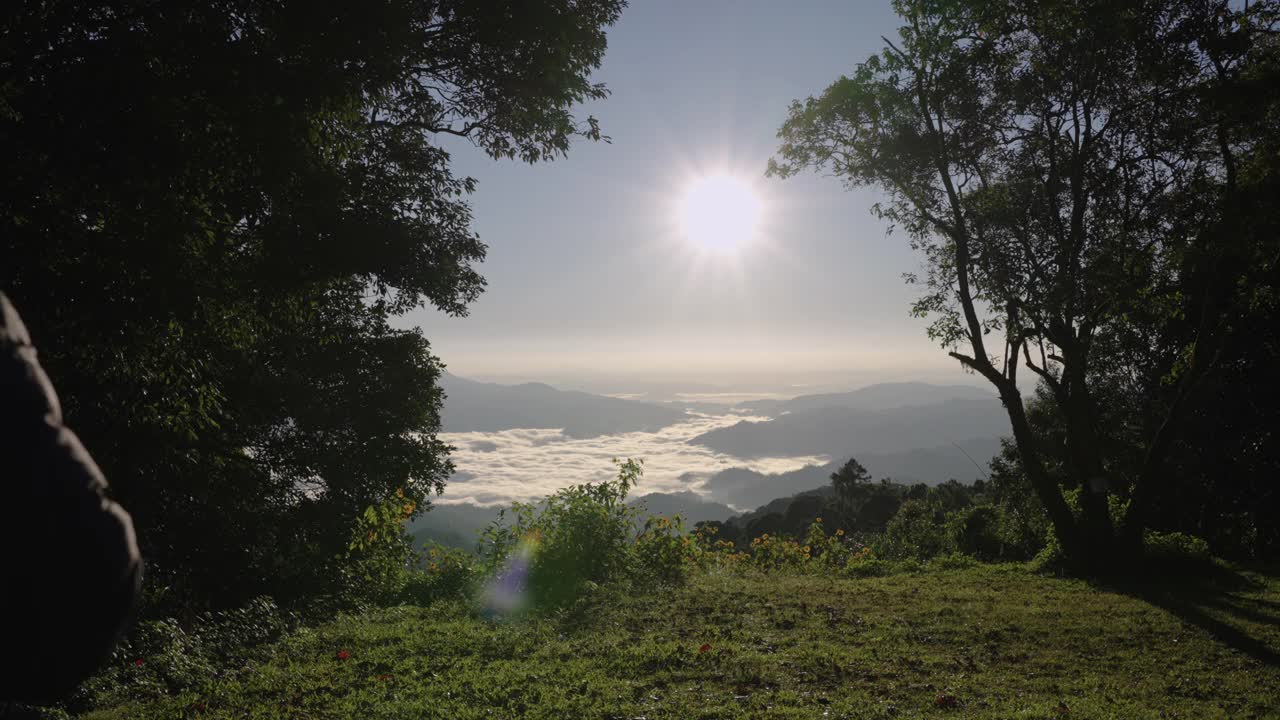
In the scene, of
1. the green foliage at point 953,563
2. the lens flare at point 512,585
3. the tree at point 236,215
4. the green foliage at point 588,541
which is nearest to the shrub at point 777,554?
the green foliage at point 953,563

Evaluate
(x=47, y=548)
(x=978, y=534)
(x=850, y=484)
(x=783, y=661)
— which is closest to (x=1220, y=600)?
(x=978, y=534)

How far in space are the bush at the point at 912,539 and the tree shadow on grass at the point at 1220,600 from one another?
535 cm

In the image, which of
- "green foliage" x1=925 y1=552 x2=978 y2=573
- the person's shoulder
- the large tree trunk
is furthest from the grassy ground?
the person's shoulder

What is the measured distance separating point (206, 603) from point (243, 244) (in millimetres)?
6887

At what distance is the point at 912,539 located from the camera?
22.0 metres

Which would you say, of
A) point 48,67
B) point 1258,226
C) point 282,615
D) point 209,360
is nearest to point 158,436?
point 209,360

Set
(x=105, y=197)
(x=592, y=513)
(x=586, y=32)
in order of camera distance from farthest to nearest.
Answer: (x=592, y=513)
(x=586, y=32)
(x=105, y=197)

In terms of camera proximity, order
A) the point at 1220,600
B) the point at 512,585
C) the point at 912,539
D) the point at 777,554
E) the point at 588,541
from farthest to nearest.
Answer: the point at 912,539
the point at 777,554
the point at 588,541
the point at 512,585
the point at 1220,600

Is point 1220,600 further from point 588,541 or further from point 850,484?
→ point 850,484

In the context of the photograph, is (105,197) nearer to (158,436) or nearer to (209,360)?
(209,360)

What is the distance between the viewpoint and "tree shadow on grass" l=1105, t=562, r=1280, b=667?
913 cm

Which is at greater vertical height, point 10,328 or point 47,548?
point 10,328

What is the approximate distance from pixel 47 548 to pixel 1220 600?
16.3 m

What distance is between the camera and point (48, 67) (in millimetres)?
5383
